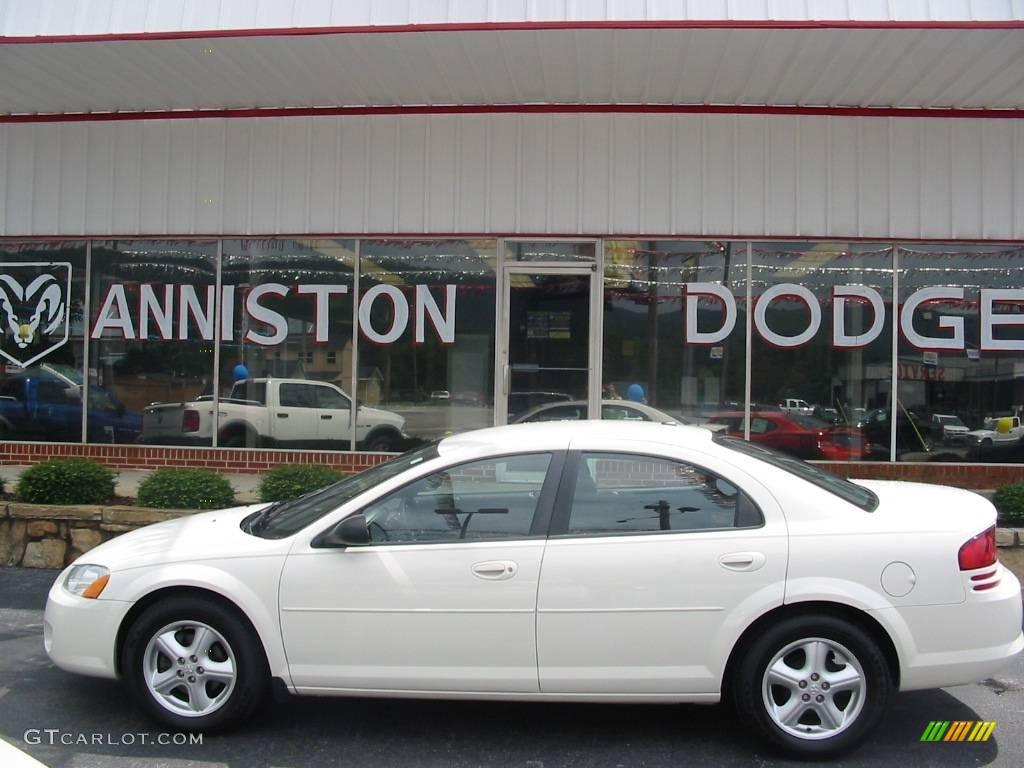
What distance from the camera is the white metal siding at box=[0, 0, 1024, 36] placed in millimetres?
7383

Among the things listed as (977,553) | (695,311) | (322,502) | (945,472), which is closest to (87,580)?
(322,502)

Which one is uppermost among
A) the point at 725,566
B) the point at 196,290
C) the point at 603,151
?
the point at 603,151

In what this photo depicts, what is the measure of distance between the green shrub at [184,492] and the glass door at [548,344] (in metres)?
3.14

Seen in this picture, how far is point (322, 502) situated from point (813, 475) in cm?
243

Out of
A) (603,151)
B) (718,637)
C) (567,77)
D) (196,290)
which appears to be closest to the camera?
(718,637)

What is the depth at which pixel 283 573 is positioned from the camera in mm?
4176

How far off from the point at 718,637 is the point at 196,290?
26.1 feet

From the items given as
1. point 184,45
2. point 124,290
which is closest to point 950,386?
point 184,45

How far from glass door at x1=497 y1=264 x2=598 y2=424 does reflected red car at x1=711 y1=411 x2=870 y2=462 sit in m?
1.54

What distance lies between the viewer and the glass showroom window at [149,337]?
33.8ft

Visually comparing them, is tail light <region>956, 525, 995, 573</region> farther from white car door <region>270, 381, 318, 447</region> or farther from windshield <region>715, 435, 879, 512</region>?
white car door <region>270, 381, 318, 447</region>

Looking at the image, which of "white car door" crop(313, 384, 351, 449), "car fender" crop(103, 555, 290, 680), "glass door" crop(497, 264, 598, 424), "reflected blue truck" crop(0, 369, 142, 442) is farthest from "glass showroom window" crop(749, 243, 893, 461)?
"reflected blue truck" crop(0, 369, 142, 442)

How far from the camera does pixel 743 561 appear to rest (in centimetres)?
404

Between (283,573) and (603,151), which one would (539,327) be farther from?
(283,573)
